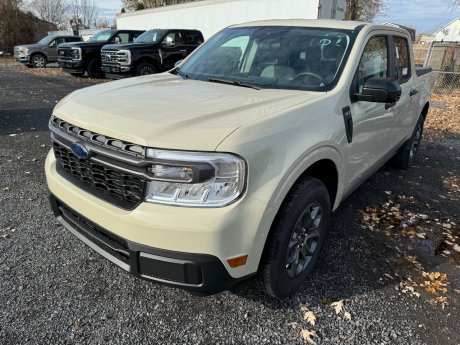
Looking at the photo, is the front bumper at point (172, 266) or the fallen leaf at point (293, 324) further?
the fallen leaf at point (293, 324)

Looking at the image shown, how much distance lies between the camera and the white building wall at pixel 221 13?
39.6 feet

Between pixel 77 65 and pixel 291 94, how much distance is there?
1387 cm

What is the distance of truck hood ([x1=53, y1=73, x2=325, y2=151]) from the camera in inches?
74.3

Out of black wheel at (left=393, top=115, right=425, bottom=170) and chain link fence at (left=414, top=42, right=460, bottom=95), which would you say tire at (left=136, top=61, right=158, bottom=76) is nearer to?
black wheel at (left=393, top=115, right=425, bottom=170)

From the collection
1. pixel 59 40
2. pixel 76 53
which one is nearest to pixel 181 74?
pixel 76 53

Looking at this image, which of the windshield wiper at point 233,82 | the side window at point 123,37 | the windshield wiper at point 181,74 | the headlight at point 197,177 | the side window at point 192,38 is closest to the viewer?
the headlight at point 197,177

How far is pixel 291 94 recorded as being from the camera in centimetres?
262

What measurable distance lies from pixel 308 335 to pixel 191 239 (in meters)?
1.07

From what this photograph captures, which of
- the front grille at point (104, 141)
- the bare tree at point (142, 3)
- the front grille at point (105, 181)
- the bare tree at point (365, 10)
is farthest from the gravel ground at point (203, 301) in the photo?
the bare tree at point (142, 3)

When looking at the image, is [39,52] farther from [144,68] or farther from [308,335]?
[308,335]

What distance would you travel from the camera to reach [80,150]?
7.06ft

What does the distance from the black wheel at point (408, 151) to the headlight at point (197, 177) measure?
3950 mm

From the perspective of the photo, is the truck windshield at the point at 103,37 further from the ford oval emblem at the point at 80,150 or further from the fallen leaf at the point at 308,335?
the fallen leaf at the point at 308,335

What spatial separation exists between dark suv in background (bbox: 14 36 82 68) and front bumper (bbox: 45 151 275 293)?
2056 centimetres
